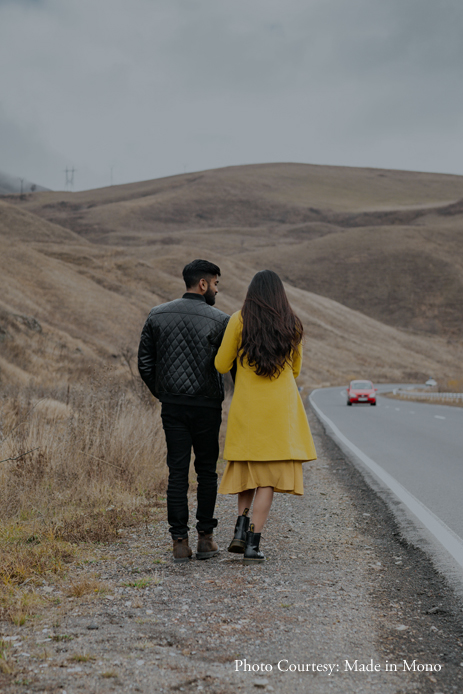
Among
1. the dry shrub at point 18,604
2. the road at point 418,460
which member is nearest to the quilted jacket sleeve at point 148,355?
the dry shrub at point 18,604

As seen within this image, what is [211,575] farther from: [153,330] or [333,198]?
[333,198]

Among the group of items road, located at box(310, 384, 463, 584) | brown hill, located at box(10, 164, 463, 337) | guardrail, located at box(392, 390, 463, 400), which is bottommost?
guardrail, located at box(392, 390, 463, 400)

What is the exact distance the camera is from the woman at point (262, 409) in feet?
15.3

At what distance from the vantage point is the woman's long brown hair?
4664 millimetres

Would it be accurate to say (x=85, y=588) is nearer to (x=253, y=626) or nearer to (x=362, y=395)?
(x=253, y=626)

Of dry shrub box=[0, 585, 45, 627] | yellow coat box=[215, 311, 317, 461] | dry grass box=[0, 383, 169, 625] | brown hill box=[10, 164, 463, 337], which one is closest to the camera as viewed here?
dry shrub box=[0, 585, 45, 627]

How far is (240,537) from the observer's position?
15.9ft

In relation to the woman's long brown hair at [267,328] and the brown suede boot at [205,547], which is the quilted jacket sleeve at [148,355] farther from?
Result: the brown suede boot at [205,547]

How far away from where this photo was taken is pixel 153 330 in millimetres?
4895

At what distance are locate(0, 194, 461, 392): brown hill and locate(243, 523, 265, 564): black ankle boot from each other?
516 cm

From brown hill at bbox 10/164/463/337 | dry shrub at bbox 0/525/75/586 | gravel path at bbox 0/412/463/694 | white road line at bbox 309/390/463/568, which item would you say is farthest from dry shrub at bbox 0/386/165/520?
brown hill at bbox 10/164/463/337

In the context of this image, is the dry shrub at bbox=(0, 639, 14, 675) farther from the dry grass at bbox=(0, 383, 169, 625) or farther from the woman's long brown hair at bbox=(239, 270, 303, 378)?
the woman's long brown hair at bbox=(239, 270, 303, 378)

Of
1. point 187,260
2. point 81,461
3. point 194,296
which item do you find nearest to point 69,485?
point 81,461

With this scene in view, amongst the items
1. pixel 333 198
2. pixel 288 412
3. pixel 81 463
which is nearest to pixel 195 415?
pixel 288 412
